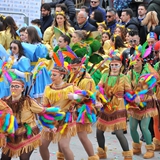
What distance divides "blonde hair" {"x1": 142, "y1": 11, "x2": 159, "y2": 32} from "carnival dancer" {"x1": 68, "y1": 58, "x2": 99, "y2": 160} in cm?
334

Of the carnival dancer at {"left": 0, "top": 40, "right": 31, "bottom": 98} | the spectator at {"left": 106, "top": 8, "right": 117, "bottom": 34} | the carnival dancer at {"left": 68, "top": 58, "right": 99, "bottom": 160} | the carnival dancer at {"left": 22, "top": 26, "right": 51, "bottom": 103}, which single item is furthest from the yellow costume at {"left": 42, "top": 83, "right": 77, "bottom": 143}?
the spectator at {"left": 106, "top": 8, "right": 117, "bottom": 34}

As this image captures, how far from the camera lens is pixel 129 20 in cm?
1045

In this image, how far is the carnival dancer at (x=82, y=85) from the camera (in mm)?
6598

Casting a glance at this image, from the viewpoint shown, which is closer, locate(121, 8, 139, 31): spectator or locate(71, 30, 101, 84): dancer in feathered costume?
locate(71, 30, 101, 84): dancer in feathered costume

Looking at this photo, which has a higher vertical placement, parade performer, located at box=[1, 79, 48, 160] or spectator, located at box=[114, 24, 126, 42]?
spectator, located at box=[114, 24, 126, 42]

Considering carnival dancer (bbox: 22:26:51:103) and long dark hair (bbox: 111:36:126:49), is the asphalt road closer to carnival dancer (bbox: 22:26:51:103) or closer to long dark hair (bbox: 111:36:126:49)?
carnival dancer (bbox: 22:26:51:103)

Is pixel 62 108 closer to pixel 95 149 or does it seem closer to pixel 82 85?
pixel 82 85

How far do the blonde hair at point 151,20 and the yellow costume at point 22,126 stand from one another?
4.65m

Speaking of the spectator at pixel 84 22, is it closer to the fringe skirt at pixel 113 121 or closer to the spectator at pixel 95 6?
the spectator at pixel 95 6

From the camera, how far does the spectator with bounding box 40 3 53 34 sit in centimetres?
1079


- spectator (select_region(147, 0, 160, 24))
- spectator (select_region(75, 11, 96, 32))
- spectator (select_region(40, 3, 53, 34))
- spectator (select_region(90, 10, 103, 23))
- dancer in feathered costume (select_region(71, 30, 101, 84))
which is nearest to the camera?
dancer in feathered costume (select_region(71, 30, 101, 84))

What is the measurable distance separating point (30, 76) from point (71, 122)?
1402 millimetres

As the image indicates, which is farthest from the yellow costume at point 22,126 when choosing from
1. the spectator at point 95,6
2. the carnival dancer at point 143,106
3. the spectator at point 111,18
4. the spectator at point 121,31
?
the spectator at point 95,6

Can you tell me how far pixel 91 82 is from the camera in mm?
6766
